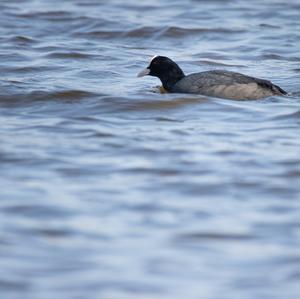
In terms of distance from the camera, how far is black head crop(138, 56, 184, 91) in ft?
45.8

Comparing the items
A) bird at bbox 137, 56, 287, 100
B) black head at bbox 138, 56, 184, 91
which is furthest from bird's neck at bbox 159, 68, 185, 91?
bird at bbox 137, 56, 287, 100

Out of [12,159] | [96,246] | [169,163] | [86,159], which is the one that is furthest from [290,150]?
[96,246]

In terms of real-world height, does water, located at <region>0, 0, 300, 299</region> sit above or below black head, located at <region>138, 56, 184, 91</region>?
below

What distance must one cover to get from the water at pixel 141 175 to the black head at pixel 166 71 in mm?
261

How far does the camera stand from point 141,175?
9.71 m

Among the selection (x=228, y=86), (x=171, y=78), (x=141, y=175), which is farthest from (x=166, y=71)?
(x=141, y=175)

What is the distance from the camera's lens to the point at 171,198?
895 centimetres

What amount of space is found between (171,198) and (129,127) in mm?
3014

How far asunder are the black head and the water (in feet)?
0.86

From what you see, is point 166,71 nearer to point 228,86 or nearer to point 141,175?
point 228,86

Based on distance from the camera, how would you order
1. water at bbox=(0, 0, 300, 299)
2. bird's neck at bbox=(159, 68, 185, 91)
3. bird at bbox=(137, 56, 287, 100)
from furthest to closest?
1. bird's neck at bbox=(159, 68, 185, 91)
2. bird at bbox=(137, 56, 287, 100)
3. water at bbox=(0, 0, 300, 299)

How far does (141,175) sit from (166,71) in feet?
14.6

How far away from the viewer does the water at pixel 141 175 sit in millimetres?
7168

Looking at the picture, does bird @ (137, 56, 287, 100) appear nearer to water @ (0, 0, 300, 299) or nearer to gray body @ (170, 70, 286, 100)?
gray body @ (170, 70, 286, 100)
